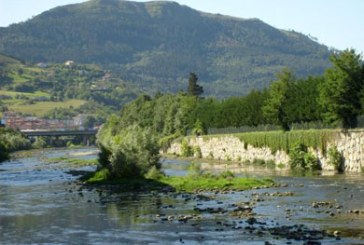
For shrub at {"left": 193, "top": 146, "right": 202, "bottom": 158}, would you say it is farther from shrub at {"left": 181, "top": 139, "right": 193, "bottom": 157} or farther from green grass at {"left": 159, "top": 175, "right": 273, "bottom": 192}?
green grass at {"left": 159, "top": 175, "right": 273, "bottom": 192}

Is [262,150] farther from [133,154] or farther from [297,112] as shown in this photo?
[133,154]

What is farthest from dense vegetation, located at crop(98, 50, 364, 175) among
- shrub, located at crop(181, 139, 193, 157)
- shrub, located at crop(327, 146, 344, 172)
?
shrub, located at crop(181, 139, 193, 157)

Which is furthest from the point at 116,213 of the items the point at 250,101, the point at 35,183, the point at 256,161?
the point at 250,101

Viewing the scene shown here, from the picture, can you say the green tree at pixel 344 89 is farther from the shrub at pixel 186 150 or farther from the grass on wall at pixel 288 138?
the shrub at pixel 186 150

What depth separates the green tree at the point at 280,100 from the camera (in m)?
129

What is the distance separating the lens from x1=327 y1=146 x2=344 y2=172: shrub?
9506 cm

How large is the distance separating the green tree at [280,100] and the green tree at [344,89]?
82.2 feet

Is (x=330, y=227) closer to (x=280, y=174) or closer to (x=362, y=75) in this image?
(x=280, y=174)

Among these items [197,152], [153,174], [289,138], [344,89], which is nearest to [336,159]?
[344,89]

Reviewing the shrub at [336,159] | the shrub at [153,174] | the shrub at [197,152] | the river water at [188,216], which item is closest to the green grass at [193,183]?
the shrub at [153,174]

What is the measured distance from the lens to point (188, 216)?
172ft

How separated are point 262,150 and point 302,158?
22954 millimetres

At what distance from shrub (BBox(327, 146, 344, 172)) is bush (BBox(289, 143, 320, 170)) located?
5.36 m

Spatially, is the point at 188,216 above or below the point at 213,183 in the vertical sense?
below
